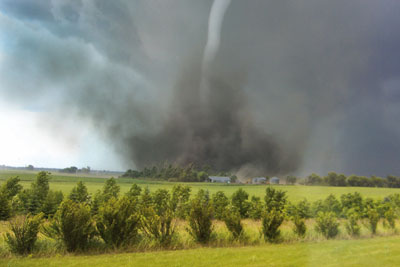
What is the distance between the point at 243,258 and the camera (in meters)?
9.09

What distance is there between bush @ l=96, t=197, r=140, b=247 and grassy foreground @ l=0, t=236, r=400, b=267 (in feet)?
3.26

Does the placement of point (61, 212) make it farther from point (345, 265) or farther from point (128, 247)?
point (345, 265)

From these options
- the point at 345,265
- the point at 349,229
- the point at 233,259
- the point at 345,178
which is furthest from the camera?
the point at 345,178

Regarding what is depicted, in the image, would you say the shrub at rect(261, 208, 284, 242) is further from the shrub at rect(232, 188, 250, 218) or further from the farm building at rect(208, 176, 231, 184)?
the farm building at rect(208, 176, 231, 184)

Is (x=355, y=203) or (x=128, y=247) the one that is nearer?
(x=128, y=247)

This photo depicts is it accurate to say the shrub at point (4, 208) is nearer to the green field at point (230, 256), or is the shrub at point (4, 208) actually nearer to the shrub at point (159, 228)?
the green field at point (230, 256)

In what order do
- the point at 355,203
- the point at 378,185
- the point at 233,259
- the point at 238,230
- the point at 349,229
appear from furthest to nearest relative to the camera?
the point at 378,185 → the point at 355,203 → the point at 349,229 → the point at 238,230 → the point at 233,259

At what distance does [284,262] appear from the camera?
27.9ft

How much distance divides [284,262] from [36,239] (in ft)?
31.8

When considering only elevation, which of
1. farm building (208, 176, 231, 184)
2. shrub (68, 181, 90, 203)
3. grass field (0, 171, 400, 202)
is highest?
shrub (68, 181, 90, 203)

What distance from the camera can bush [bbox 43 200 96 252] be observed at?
949 cm

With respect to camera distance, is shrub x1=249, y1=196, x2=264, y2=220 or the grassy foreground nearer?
the grassy foreground

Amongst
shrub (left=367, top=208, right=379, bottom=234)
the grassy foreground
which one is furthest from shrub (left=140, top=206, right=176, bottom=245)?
shrub (left=367, top=208, right=379, bottom=234)

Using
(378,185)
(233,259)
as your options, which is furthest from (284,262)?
(378,185)
